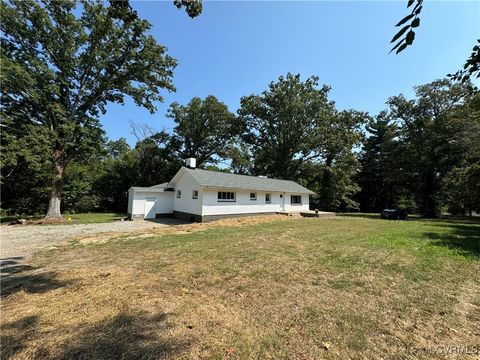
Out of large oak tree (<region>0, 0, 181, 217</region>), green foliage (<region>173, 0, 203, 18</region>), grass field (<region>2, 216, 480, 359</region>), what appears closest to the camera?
grass field (<region>2, 216, 480, 359</region>)

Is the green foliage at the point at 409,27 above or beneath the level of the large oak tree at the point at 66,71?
beneath

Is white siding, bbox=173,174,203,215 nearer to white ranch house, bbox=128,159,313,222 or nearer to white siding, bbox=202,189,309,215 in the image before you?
white ranch house, bbox=128,159,313,222

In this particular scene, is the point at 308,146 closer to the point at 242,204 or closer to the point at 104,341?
the point at 242,204

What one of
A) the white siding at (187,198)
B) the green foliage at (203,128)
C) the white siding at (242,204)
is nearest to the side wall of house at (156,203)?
the white siding at (187,198)

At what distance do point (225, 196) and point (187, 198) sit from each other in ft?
10.5

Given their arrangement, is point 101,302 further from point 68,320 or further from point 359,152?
point 359,152

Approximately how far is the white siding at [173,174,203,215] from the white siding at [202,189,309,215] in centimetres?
64

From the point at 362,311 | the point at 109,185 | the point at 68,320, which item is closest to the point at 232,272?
the point at 362,311

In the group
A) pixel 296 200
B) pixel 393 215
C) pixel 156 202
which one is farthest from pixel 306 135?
pixel 156 202

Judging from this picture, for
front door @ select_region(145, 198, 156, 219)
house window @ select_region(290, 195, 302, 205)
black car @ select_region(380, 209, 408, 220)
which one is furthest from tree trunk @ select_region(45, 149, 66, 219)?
black car @ select_region(380, 209, 408, 220)

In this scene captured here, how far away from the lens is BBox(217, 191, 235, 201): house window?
19.1 metres

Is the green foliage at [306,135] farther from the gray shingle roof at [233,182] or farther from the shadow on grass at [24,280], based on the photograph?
the shadow on grass at [24,280]

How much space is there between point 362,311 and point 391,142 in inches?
1460

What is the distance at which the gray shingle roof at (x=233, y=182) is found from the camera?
60.5ft
